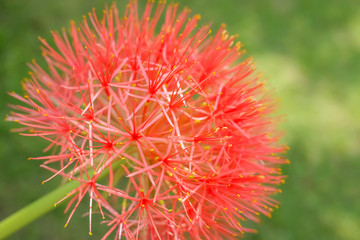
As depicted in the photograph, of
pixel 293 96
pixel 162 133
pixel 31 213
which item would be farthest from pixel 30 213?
pixel 293 96

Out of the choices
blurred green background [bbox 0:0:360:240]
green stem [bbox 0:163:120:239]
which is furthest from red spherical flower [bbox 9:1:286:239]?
blurred green background [bbox 0:0:360:240]

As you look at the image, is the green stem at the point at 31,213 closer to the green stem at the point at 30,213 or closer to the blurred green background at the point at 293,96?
the green stem at the point at 30,213

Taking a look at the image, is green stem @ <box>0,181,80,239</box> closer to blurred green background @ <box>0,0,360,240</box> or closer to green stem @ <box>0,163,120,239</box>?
green stem @ <box>0,163,120,239</box>

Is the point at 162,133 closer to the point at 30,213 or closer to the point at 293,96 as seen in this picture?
the point at 30,213

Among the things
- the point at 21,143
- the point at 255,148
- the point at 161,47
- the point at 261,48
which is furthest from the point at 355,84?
the point at 21,143

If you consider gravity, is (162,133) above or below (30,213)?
above

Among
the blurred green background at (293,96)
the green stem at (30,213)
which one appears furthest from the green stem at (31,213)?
the blurred green background at (293,96)

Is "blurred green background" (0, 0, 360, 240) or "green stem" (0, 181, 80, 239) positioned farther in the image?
"blurred green background" (0, 0, 360, 240)
